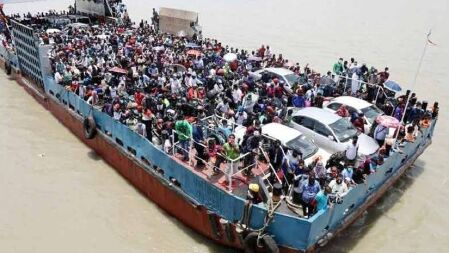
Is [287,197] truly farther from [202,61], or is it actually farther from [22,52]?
[22,52]

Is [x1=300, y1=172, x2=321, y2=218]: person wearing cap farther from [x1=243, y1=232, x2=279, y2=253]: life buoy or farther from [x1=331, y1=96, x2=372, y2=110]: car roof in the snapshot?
[x1=331, y1=96, x2=372, y2=110]: car roof

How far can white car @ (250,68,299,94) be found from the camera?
1669 centimetres

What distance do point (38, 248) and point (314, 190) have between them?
289 inches

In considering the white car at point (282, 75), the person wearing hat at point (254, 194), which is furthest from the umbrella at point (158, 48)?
the person wearing hat at point (254, 194)

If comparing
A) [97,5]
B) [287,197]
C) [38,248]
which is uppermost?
[97,5]

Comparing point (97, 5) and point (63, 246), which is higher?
point (97, 5)

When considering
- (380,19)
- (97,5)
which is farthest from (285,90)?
(380,19)

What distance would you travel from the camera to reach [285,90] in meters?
15.7

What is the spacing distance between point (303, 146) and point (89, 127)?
750 cm

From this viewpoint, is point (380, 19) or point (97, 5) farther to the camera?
point (380, 19)

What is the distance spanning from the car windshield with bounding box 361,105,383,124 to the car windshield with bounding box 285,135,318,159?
10.3 ft

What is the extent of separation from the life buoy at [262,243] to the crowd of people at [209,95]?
→ 1.02 metres

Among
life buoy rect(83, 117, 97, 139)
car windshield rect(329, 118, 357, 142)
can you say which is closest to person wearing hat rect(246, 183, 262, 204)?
car windshield rect(329, 118, 357, 142)

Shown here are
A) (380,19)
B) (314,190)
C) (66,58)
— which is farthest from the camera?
(380,19)
